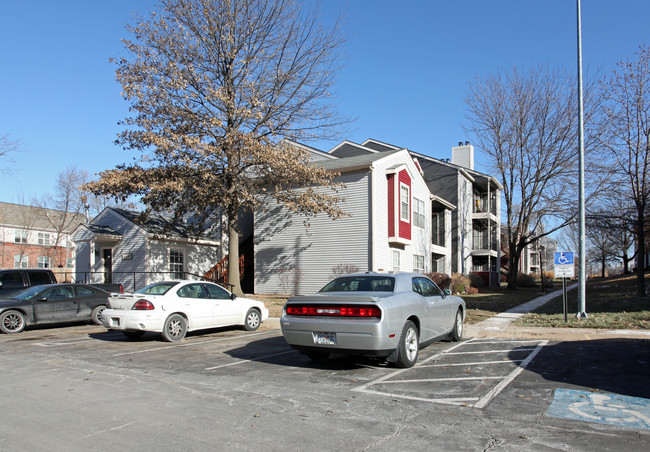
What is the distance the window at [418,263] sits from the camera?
26922 millimetres

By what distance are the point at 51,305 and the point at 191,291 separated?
16.4ft

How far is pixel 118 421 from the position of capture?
17.3ft

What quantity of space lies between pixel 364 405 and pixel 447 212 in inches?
1186

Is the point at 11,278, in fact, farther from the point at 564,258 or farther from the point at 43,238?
the point at 43,238

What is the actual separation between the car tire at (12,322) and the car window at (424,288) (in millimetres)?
10752

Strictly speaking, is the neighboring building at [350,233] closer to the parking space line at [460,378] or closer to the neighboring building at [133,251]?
the neighboring building at [133,251]

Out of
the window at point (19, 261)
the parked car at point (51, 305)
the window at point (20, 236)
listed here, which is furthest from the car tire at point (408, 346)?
the window at point (20, 236)

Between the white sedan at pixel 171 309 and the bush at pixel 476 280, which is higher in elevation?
the white sedan at pixel 171 309

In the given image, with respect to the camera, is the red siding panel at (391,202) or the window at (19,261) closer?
the red siding panel at (391,202)

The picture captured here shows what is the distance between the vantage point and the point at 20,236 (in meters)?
46.5

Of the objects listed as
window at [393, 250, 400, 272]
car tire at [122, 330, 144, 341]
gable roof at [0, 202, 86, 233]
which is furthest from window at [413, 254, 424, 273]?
gable roof at [0, 202, 86, 233]

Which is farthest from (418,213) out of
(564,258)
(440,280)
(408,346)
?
(408,346)

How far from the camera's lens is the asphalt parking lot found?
4.65m

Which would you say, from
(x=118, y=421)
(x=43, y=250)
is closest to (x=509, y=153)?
(x=118, y=421)
